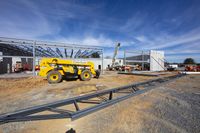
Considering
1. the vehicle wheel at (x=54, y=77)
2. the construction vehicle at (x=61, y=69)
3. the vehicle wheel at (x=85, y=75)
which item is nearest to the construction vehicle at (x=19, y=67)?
the construction vehicle at (x=61, y=69)

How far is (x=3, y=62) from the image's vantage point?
16047 millimetres

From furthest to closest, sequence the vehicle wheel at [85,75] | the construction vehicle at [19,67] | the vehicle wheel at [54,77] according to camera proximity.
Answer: the construction vehicle at [19,67], the vehicle wheel at [85,75], the vehicle wheel at [54,77]

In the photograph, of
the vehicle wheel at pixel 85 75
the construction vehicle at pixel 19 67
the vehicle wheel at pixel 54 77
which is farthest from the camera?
the construction vehicle at pixel 19 67

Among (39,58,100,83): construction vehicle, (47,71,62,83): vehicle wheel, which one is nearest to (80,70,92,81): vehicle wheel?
(39,58,100,83): construction vehicle

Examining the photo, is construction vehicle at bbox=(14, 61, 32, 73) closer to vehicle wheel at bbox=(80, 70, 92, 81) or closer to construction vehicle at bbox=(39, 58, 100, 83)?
construction vehicle at bbox=(39, 58, 100, 83)

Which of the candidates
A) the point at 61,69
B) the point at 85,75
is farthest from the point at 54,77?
the point at 85,75

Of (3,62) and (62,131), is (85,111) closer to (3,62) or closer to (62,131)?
(62,131)

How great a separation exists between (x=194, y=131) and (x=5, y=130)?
423 centimetres

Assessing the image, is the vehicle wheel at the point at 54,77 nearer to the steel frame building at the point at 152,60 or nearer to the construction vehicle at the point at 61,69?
the construction vehicle at the point at 61,69

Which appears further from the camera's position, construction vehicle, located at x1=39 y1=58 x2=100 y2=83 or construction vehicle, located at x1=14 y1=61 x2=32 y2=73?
construction vehicle, located at x1=14 y1=61 x2=32 y2=73

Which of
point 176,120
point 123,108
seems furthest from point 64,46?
point 176,120

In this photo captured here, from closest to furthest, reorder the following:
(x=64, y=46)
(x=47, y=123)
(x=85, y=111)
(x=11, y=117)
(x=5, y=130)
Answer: (x=11, y=117) < (x=85, y=111) < (x=5, y=130) < (x=47, y=123) < (x=64, y=46)

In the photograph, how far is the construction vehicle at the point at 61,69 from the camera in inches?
336

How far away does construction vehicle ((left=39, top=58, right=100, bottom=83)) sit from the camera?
8523 millimetres
